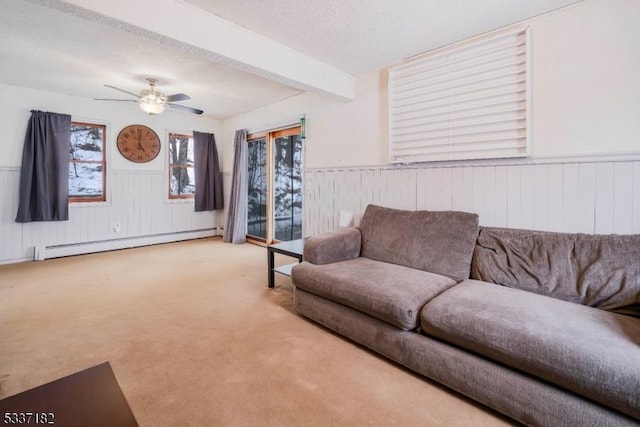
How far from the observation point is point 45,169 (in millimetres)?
4211

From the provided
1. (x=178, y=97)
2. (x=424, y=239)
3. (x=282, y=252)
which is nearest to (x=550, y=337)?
(x=424, y=239)

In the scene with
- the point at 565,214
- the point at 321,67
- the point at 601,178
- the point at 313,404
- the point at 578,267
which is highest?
the point at 321,67

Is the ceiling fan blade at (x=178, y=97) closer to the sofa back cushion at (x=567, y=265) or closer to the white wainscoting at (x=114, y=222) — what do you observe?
the white wainscoting at (x=114, y=222)

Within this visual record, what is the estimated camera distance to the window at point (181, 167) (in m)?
5.57

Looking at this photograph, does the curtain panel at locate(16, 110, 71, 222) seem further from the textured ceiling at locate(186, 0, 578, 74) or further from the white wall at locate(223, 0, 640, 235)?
the white wall at locate(223, 0, 640, 235)

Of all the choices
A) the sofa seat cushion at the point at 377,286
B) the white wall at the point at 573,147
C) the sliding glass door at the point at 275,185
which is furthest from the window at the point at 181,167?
the white wall at the point at 573,147

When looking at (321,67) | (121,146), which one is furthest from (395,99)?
(121,146)

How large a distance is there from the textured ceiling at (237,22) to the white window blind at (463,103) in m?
0.16

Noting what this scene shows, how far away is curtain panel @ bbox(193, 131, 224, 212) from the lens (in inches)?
226

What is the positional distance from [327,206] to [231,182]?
2595mm

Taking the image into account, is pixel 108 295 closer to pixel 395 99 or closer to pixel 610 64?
pixel 395 99

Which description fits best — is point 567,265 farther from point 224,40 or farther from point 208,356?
point 224,40

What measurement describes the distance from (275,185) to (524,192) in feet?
12.2

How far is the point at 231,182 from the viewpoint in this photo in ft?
18.7
